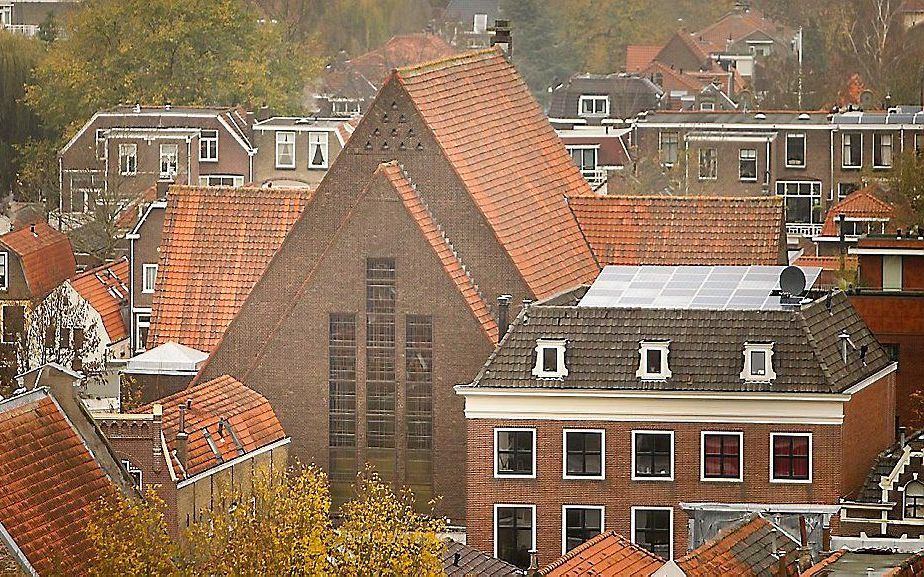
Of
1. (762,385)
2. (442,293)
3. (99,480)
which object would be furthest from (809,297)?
(99,480)

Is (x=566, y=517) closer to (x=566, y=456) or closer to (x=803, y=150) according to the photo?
(x=566, y=456)

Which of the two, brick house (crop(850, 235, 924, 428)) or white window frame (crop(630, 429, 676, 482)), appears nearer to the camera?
white window frame (crop(630, 429, 676, 482))

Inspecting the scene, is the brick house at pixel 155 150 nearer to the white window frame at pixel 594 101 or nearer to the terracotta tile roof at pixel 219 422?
the white window frame at pixel 594 101

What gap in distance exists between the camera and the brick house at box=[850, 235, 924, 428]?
73250 millimetres

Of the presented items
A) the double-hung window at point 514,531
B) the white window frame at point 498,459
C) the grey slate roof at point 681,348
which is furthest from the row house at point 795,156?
the double-hung window at point 514,531

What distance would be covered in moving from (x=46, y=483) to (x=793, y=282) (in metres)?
19.8

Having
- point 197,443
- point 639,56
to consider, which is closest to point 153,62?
point 639,56

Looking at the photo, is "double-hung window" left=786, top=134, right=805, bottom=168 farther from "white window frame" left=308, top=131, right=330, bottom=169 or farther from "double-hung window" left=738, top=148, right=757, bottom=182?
"white window frame" left=308, top=131, right=330, bottom=169

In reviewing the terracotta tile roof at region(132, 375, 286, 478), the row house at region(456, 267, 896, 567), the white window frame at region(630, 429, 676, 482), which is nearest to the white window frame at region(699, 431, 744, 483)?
the row house at region(456, 267, 896, 567)

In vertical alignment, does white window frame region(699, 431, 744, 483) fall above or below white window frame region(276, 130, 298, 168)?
below

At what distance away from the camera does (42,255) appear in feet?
362

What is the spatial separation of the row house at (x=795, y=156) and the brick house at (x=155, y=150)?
63.1ft

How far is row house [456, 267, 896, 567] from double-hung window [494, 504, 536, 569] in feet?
0.10

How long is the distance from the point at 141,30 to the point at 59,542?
98095mm
